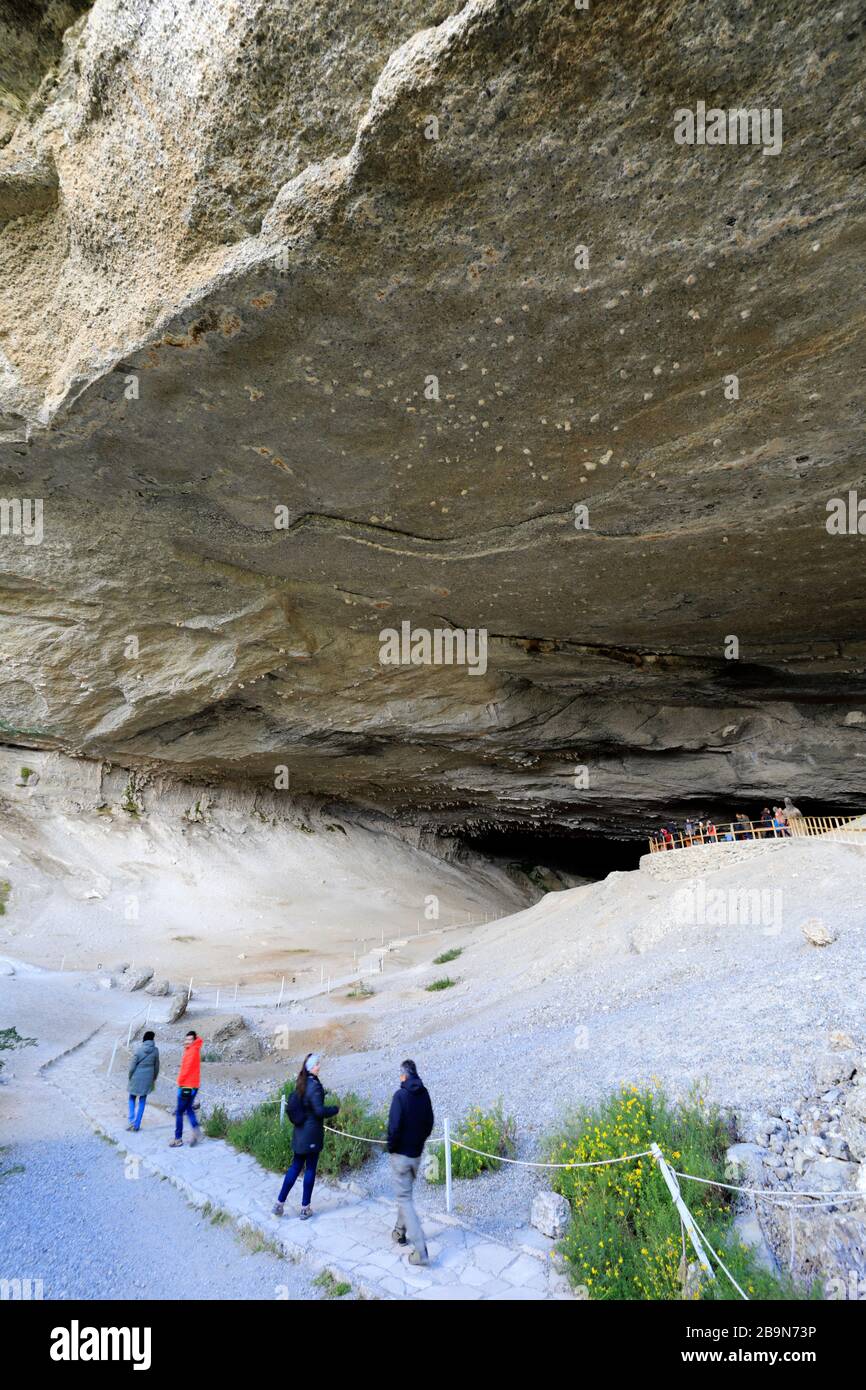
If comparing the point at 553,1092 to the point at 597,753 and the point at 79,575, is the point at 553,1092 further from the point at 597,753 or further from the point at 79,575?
the point at 597,753

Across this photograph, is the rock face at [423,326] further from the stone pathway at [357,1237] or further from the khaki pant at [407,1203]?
the stone pathway at [357,1237]

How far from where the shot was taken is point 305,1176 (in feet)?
15.9

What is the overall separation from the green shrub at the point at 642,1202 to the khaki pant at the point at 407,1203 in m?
0.86

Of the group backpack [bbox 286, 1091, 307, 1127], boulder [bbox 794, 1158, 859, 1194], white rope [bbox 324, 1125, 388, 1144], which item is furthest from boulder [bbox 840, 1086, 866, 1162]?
backpack [bbox 286, 1091, 307, 1127]

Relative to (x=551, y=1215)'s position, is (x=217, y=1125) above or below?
below

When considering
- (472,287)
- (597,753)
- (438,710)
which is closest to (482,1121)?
(472,287)

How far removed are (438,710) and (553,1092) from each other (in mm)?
10130

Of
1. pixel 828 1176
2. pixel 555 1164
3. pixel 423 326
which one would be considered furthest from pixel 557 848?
pixel 423 326

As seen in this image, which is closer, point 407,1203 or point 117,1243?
point 407,1203

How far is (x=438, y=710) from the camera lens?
16125 mm

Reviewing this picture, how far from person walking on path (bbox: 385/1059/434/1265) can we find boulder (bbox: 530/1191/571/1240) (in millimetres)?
801
